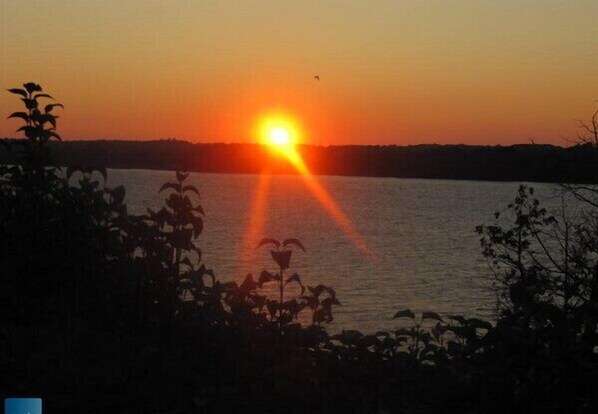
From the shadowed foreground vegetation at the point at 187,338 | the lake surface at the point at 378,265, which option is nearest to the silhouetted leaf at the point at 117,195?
the shadowed foreground vegetation at the point at 187,338

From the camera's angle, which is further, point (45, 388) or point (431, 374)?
point (431, 374)

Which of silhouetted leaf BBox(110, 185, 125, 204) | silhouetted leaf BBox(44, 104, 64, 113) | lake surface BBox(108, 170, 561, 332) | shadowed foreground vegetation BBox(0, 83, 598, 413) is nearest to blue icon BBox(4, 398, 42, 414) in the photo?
shadowed foreground vegetation BBox(0, 83, 598, 413)

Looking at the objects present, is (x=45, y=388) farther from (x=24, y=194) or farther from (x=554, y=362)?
(x=554, y=362)

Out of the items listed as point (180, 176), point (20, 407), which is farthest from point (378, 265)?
point (20, 407)

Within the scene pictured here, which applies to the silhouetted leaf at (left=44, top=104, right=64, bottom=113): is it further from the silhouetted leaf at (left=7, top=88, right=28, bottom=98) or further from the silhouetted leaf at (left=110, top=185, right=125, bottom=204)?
the silhouetted leaf at (left=110, top=185, right=125, bottom=204)

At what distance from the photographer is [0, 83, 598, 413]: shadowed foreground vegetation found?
5.77 meters

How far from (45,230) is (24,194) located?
480 mm

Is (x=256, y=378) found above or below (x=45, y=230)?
below

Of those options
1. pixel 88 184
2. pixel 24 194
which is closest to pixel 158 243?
pixel 88 184

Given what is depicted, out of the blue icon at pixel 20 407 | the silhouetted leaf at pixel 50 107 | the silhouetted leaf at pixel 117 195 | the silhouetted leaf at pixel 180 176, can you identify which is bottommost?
the blue icon at pixel 20 407

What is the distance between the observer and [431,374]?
21.1 feet

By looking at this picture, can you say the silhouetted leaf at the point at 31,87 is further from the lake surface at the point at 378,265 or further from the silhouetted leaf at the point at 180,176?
the lake surface at the point at 378,265

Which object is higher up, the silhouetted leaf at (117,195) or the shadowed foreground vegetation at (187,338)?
the silhouetted leaf at (117,195)

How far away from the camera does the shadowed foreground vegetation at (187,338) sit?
5.77m
